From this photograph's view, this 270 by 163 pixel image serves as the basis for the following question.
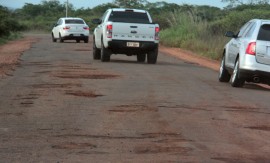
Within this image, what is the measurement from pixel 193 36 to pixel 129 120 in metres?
30.0

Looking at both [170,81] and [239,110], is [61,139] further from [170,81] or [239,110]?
[170,81]

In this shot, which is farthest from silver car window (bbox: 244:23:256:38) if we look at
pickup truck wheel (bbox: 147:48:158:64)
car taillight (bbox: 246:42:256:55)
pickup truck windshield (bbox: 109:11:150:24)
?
pickup truck windshield (bbox: 109:11:150:24)

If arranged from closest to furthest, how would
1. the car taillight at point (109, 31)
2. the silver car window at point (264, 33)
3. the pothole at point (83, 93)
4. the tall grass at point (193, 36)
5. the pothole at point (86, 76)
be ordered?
the pothole at point (83, 93), the silver car window at point (264, 33), the pothole at point (86, 76), the car taillight at point (109, 31), the tall grass at point (193, 36)

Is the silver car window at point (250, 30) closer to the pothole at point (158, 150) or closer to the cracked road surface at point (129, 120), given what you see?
the cracked road surface at point (129, 120)

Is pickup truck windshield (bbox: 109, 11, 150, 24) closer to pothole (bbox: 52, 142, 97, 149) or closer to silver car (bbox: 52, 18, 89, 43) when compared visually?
pothole (bbox: 52, 142, 97, 149)

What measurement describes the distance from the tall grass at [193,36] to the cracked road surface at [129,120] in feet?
50.6

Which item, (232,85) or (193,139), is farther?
(232,85)

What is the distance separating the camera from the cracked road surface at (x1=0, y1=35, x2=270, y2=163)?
7922 millimetres

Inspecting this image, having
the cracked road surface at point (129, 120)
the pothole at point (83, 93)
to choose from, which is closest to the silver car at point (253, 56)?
the cracked road surface at point (129, 120)

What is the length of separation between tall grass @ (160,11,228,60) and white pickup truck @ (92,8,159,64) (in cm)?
683

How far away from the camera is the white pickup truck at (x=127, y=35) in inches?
908

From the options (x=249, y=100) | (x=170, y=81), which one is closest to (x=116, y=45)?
(x=170, y=81)

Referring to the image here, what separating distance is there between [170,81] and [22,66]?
5.40 m

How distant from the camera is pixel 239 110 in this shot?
11.8m
